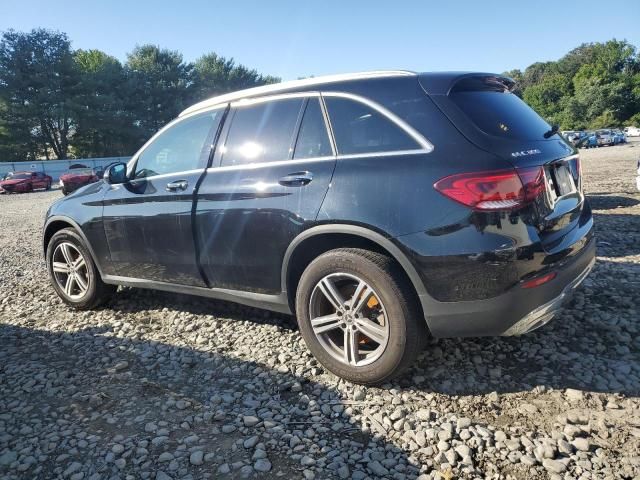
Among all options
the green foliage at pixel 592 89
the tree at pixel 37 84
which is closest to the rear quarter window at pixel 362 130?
the tree at pixel 37 84

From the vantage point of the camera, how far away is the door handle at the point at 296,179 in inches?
112

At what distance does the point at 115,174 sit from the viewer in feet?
13.2

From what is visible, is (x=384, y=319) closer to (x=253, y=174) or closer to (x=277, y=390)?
(x=277, y=390)

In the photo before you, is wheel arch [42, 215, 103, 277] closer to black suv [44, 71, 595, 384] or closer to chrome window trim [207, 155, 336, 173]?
black suv [44, 71, 595, 384]

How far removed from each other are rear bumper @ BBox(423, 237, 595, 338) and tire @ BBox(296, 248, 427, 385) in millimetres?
159

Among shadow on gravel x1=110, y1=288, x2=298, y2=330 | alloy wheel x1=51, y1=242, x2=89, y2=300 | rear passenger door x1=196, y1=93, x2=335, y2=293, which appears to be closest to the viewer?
rear passenger door x1=196, y1=93, x2=335, y2=293

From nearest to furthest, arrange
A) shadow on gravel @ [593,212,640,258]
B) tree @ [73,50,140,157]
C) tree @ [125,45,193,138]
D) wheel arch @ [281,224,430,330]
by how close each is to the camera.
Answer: wheel arch @ [281,224,430,330]
shadow on gravel @ [593,212,640,258]
tree @ [73,50,140,157]
tree @ [125,45,193,138]

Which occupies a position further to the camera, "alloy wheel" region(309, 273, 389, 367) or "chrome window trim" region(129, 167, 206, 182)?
"chrome window trim" region(129, 167, 206, 182)

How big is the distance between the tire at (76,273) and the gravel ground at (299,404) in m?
0.43

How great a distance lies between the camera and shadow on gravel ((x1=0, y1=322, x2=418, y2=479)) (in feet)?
7.27

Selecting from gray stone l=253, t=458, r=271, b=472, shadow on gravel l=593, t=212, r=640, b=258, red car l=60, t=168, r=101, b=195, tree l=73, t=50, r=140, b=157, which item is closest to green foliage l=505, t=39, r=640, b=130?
tree l=73, t=50, r=140, b=157

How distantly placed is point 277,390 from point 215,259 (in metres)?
1.09

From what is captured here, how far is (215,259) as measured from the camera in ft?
11.0

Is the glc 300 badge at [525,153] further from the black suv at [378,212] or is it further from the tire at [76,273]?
the tire at [76,273]
